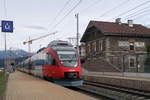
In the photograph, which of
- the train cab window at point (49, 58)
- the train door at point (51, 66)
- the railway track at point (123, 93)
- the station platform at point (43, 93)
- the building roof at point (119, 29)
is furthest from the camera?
the building roof at point (119, 29)

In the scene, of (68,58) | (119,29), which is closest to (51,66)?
(68,58)

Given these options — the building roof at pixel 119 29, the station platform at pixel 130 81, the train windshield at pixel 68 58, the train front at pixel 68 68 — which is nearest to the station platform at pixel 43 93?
the train front at pixel 68 68

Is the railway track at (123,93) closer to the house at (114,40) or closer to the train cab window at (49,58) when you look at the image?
the train cab window at (49,58)

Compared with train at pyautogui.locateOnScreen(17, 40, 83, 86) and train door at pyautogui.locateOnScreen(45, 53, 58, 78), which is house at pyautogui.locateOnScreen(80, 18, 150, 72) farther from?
train at pyautogui.locateOnScreen(17, 40, 83, 86)

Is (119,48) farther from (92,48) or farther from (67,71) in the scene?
(67,71)

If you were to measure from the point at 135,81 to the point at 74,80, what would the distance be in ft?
14.7

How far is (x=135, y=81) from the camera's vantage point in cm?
1769

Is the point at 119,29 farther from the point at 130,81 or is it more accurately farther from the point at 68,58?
the point at 68,58

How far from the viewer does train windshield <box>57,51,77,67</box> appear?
17.1 metres

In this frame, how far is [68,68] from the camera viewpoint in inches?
664

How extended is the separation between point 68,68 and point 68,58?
957 mm

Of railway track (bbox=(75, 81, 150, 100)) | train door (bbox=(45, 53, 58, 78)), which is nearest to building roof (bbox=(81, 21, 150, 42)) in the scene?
train door (bbox=(45, 53, 58, 78))

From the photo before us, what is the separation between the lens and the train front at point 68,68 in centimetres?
1677

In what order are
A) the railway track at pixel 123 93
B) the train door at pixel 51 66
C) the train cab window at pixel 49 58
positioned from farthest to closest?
the train cab window at pixel 49 58 → the train door at pixel 51 66 → the railway track at pixel 123 93
